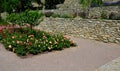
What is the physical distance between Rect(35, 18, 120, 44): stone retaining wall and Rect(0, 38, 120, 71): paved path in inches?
57.5

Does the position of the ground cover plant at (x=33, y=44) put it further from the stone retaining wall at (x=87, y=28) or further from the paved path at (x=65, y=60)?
the stone retaining wall at (x=87, y=28)

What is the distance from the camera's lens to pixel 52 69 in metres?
8.16

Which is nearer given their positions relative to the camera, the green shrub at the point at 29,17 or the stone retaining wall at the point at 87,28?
the stone retaining wall at the point at 87,28

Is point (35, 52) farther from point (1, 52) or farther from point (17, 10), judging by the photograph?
Answer: point (17, 10)

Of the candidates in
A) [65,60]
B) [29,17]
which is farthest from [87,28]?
[65,60]

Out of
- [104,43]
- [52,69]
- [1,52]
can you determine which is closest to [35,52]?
[1,52]

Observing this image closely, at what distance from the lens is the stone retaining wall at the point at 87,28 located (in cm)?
1326

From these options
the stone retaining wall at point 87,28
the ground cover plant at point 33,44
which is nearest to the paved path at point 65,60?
the ground cover plant at point 33,44

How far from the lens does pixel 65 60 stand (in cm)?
940

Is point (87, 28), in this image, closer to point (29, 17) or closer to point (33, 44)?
point (29, 17)

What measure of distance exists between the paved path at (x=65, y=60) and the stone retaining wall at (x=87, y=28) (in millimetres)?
1461

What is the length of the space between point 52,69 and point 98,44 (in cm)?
551

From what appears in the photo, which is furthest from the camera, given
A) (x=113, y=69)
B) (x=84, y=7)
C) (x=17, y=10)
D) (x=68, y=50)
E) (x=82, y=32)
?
(x=17, y=10)

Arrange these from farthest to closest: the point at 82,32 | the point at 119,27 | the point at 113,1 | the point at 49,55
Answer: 1. the point at 113,1
2. the point at 82,32
3. the point at 119,27
4. the point at 49,55
